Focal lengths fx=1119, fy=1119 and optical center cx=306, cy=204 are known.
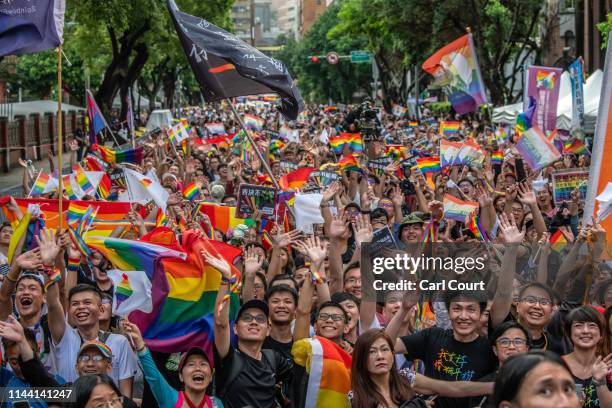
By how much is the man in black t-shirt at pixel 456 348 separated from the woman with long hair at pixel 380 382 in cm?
17

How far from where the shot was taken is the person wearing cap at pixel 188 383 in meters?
6.11

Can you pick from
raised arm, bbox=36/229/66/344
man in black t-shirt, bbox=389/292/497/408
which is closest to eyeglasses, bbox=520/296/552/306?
man in black t-shirt, bbox=389/292/497/408

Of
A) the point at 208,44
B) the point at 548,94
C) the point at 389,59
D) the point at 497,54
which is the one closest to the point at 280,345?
the point at 208,44

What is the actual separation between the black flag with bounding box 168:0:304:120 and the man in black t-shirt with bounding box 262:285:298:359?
456 centimetres

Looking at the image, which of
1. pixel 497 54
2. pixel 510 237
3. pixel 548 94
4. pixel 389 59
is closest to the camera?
pixel 510 237

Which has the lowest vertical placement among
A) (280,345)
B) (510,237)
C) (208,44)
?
(280,345)

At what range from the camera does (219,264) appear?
691cm

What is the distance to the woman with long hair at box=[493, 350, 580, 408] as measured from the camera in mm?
3643

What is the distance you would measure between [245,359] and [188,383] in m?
0.58

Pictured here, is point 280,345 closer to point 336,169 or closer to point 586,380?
point 586,380

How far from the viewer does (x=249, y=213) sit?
11547mm

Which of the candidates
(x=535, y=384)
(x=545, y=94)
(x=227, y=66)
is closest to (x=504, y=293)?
(x=535, y=384)

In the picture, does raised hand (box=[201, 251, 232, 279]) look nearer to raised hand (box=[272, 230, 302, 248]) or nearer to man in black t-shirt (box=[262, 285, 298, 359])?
man in black t-shirt (box=[262, 285, 298, 359])

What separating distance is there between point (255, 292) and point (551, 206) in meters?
6.35
